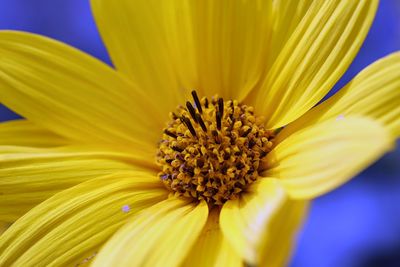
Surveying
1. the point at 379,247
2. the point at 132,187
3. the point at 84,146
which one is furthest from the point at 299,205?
the point at 379,247

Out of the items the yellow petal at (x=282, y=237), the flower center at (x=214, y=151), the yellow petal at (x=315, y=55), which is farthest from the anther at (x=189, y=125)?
the yellow petal at (x=282, y=237)

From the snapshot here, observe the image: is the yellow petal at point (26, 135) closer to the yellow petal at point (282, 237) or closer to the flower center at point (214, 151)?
the flower center at point (214, 151)

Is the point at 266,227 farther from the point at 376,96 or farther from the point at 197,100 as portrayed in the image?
the point at 197,100

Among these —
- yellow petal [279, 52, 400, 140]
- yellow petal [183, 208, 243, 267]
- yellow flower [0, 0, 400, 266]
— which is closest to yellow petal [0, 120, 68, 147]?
yellow flower [0, 0, 400, 266]

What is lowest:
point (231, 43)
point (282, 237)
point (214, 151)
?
point (282, 237)

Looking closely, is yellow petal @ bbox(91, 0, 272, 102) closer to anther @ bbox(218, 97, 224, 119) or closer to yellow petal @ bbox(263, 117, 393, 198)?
anther @ bbox(218, 97, 224, 119)

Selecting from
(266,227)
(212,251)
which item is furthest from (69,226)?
(266,227)

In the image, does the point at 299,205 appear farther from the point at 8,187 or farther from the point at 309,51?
the point at 8,187
